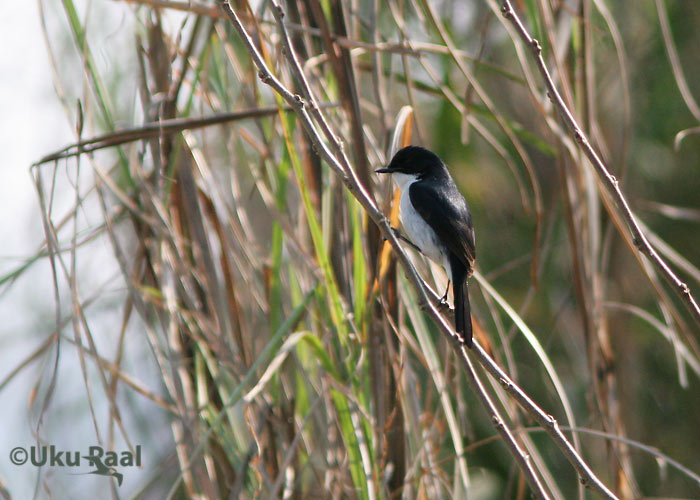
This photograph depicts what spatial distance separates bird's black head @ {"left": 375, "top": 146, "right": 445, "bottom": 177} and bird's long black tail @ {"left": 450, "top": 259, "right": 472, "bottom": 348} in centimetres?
36

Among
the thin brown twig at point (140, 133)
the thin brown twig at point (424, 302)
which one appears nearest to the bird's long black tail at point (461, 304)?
the thin brown twig at point (424, 302)

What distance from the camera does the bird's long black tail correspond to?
197 centimetres

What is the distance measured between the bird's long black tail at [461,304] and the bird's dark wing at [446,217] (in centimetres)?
3

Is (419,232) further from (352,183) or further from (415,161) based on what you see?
(352,183)

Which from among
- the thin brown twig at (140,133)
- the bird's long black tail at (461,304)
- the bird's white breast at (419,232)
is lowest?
the bird's long black tail at (461,304)

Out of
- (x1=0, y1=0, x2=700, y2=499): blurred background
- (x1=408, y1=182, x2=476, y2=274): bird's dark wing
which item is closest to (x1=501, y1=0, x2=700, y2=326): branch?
(x1=0, y1=0, x2=700, y2=499): blurred background

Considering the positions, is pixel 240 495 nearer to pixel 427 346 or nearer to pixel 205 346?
pixel 205 346

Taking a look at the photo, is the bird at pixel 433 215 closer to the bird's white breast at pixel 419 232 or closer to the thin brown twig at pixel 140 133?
the bird's white breast at pixel 419 232

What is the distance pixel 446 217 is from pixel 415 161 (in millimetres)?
235

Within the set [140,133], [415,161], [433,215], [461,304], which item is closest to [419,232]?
[433,215]

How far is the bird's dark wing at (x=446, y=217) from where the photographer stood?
8.28ft

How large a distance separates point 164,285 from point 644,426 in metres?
4.13

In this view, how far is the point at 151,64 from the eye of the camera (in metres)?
2.26

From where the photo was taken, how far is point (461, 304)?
7.14 ft
